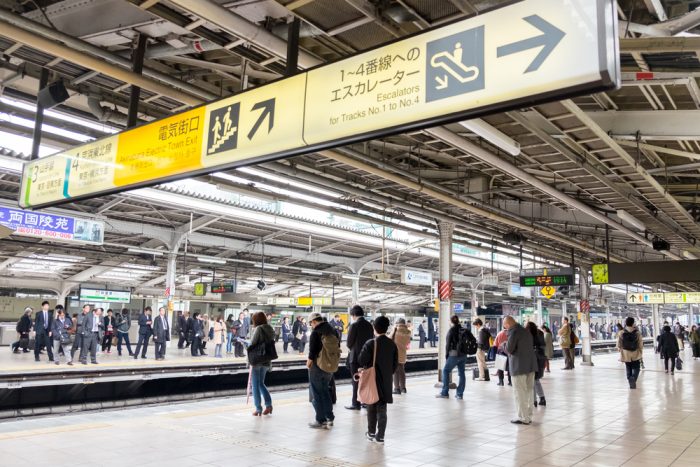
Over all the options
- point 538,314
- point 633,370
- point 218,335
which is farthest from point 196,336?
point 538,314

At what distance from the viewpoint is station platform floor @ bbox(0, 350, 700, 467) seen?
18.9 ft

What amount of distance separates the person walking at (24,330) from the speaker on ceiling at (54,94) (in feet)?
46.5

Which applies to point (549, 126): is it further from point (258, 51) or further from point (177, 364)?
point (177, 364)

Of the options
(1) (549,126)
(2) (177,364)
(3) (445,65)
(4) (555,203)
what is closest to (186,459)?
Result: (3) (445,65)

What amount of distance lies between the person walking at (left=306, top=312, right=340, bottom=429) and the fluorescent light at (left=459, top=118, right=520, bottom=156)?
309cm

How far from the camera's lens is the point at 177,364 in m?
16.3

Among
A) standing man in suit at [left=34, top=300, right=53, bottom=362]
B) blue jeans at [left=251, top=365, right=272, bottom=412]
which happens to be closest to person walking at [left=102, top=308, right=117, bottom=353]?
standing man in suit at [left=34, top=300, right=53, bottom=362]

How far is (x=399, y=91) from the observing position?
3.03 metres

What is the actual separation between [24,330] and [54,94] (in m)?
14.9

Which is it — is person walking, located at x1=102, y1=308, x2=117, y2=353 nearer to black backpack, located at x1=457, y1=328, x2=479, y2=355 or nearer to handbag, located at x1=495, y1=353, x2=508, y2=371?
handbag, located at x1=495, y1=353, x2=508, y2=371

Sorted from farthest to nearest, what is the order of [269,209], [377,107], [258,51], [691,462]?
[269,209] → [691,462] → [258,51] → [377,107]

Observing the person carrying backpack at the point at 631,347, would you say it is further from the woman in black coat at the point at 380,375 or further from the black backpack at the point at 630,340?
the woman in black coat at the point at 380,375

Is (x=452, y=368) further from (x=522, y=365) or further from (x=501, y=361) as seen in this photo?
A: (x=501, y=361)

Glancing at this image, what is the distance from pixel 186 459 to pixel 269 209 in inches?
410
